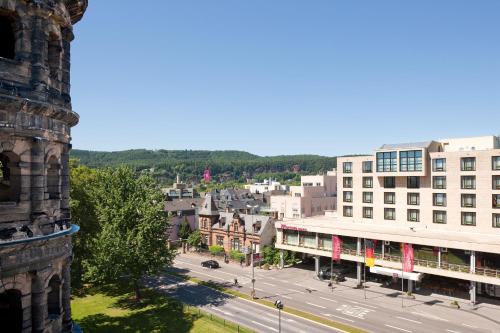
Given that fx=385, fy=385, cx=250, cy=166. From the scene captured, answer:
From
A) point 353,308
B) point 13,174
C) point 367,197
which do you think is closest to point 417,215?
point 367,197

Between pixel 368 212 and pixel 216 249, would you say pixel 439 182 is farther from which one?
pixel 216 249

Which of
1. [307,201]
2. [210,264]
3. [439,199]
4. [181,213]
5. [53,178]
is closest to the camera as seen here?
[53,178]

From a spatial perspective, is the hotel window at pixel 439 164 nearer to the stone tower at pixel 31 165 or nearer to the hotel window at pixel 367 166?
the hotel window at pixel 367 166

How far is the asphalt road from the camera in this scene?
126ft

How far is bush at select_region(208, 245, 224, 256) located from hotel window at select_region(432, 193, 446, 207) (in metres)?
39.4

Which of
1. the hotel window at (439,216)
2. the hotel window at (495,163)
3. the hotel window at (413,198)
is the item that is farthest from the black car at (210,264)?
the hotel window at (495,163)

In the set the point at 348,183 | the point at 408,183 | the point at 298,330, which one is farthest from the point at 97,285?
the point at 408,183

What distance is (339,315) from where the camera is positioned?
4206 cm

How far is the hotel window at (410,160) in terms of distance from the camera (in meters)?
55.5

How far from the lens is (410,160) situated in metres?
56.4

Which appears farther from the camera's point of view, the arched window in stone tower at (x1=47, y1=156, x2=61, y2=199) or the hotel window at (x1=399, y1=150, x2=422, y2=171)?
the hotel window at (x1=399, y1=150, x2=422, y2=171)

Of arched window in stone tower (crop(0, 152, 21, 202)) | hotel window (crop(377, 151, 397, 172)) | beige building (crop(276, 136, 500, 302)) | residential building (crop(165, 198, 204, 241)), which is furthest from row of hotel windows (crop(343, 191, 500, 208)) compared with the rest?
arched window in stone tower (crop(0, 152, 21, 202))

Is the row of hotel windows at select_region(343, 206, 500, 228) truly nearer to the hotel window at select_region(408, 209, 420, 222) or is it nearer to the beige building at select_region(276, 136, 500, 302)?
the hotel window at select_region(408, 209, 420, 222)

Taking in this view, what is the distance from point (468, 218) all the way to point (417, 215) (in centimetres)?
680
